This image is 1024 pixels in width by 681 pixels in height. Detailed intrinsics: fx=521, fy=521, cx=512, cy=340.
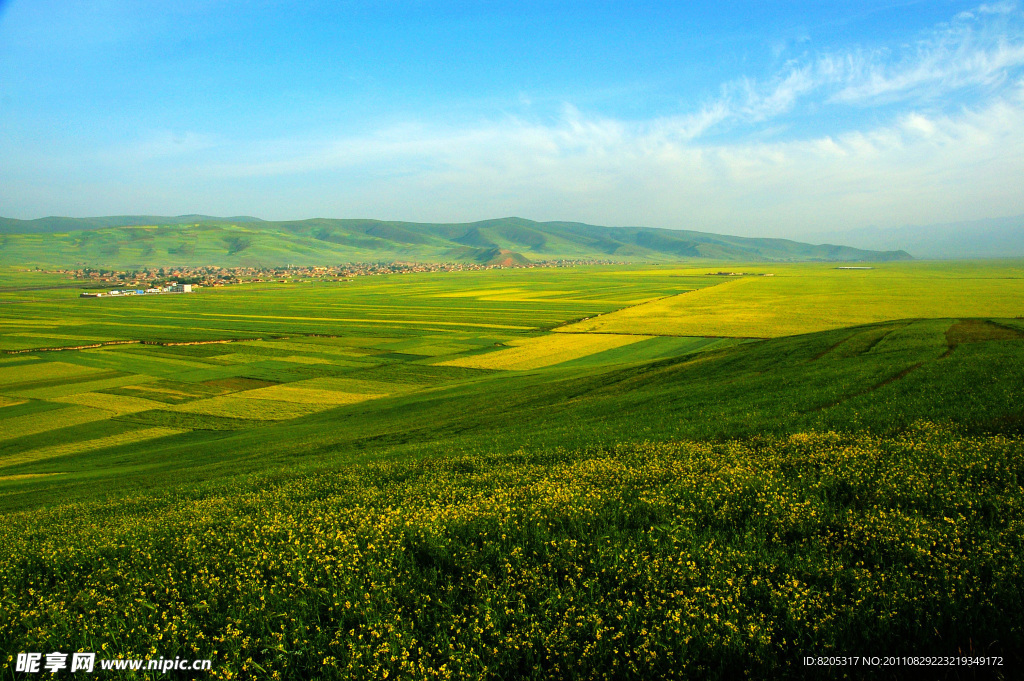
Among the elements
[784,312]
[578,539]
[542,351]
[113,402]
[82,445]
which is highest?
[784,312]

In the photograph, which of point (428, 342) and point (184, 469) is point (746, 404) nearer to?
point (184, 469)

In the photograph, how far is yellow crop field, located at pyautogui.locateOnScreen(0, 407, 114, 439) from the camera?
41.0 metres

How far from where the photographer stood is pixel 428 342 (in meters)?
82.2

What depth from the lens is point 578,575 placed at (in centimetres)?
834

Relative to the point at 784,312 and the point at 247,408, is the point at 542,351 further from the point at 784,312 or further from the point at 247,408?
the point at 784,312

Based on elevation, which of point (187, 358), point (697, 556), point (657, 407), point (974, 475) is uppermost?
point (974, 475)

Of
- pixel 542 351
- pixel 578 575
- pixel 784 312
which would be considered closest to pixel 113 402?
pixel 542 351

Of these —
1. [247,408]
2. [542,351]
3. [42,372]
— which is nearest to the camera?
[247,408]

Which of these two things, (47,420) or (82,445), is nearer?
(82,445)

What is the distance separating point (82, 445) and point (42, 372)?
34.7 metres

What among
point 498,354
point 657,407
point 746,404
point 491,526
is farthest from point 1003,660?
point 498,354

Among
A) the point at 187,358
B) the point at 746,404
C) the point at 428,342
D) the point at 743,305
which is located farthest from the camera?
the point at 743,305

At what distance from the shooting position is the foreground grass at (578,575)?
668cm

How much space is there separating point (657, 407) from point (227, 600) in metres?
23.2
